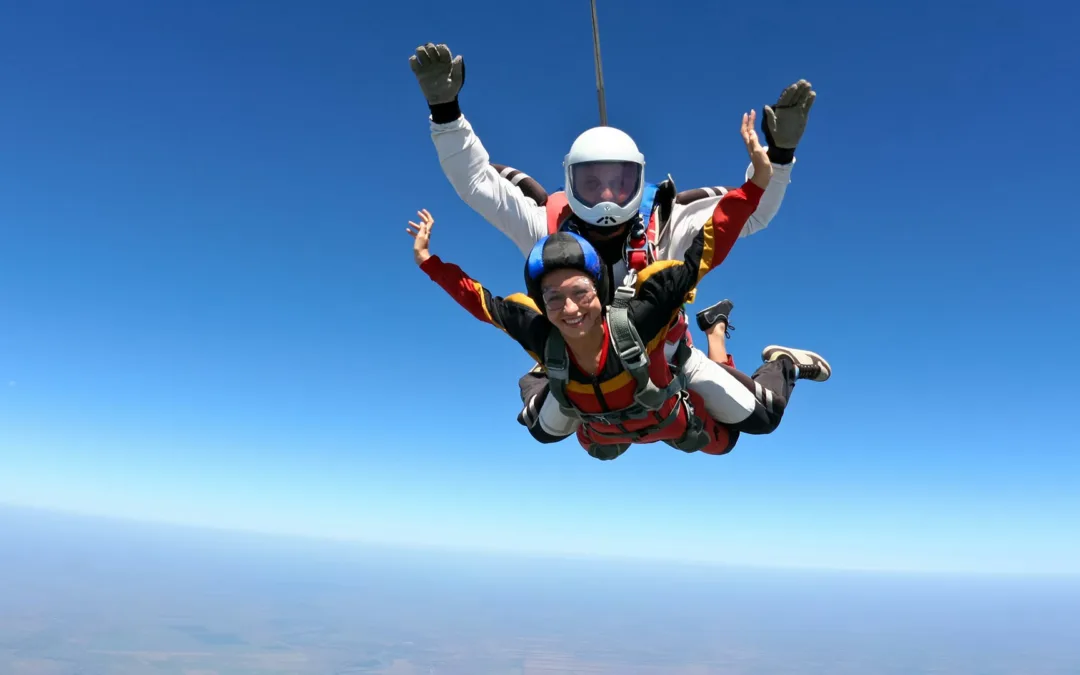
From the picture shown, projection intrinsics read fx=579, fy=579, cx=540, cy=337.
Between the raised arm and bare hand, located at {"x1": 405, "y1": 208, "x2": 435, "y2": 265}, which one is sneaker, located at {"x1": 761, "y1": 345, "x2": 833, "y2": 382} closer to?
the raised arm

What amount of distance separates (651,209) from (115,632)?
872 ft

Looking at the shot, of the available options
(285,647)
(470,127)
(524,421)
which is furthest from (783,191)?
(285,647)

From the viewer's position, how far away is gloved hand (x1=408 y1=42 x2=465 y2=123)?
8.62 feet

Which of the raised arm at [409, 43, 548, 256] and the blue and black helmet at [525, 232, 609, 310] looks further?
A: the raised arm at [409, 43, 548, 256]

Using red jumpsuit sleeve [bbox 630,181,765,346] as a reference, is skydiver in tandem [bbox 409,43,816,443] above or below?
above

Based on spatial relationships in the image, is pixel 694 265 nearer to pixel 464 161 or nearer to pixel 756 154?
pixel 756 154

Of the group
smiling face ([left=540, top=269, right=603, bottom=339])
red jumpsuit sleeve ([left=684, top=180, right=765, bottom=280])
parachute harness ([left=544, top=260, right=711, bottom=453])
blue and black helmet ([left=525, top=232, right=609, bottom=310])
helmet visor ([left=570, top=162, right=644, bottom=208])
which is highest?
helmet visor ([left=570, top=162, right=644, bottom=208])

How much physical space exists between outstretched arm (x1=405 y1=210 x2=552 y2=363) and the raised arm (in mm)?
308

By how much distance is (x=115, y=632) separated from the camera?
655 ft

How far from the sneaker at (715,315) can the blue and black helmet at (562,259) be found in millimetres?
1870

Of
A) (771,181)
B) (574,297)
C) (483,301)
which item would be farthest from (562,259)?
(771,181)

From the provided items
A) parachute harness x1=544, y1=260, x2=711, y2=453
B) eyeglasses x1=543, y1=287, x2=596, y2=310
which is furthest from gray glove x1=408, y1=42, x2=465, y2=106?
parachute harness x1=544, y1=260, x2=711, y2=453

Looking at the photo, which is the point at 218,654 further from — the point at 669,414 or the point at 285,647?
the point at 669,414

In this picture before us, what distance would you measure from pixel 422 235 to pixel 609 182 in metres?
1.08
